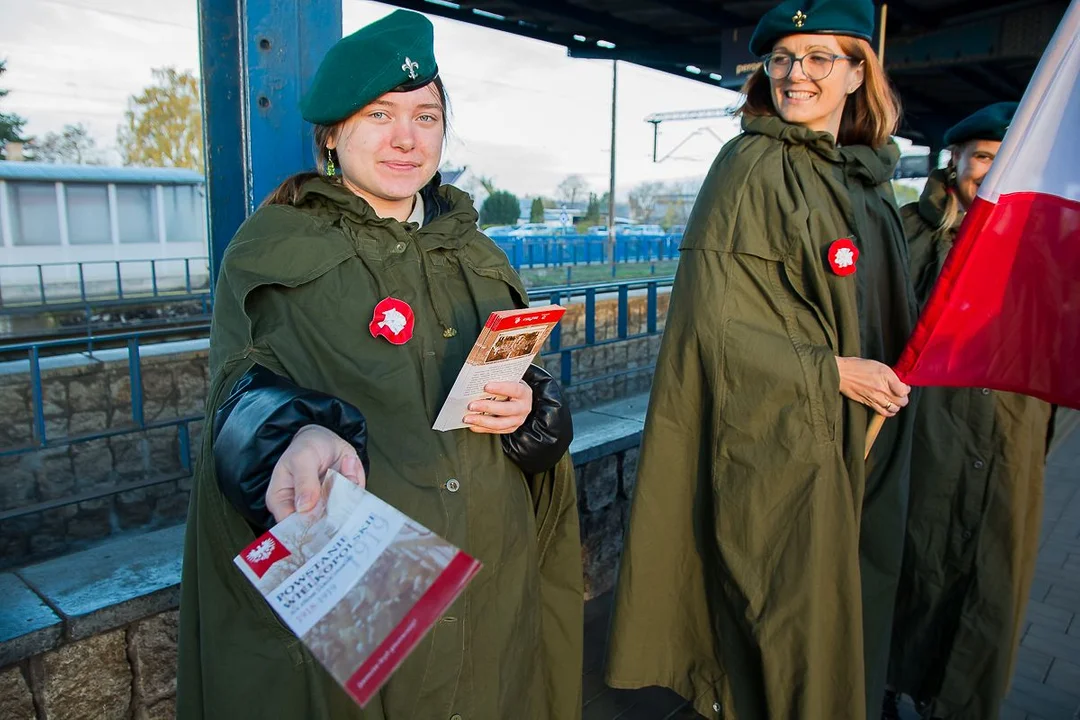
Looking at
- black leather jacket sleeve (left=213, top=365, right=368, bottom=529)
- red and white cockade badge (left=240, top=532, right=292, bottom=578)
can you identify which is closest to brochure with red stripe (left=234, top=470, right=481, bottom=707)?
red and white cockade badge (left=240, top=532, right=292, bottom=578)

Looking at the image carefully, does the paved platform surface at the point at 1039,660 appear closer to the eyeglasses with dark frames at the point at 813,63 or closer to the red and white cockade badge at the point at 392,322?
the red and white cockade badge at the point at 392,322

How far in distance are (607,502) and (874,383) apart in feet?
5.95

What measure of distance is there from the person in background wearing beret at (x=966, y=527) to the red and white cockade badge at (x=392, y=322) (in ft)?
6.54

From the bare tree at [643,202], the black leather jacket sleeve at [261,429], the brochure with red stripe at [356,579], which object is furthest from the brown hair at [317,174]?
the bare tree at [643,202]

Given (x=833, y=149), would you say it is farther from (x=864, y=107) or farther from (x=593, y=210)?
(x=593, y=210)

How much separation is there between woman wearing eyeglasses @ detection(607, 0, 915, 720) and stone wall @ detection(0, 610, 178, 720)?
4.16 ft

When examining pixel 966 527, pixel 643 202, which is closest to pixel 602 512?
pixel 966 527

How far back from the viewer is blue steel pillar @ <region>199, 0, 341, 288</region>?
209 cm

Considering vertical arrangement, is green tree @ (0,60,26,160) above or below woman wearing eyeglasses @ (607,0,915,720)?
above

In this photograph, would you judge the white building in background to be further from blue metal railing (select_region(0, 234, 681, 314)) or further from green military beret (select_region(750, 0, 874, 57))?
green military beret (select_region(750, 0, 874, 57))

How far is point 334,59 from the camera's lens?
1537 mm

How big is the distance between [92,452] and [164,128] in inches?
829

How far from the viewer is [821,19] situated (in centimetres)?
210

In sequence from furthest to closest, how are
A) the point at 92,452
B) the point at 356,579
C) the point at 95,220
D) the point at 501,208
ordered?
the point at 501,208 < the point at 95,220 < the point at 92,452 < the point at 356,579
